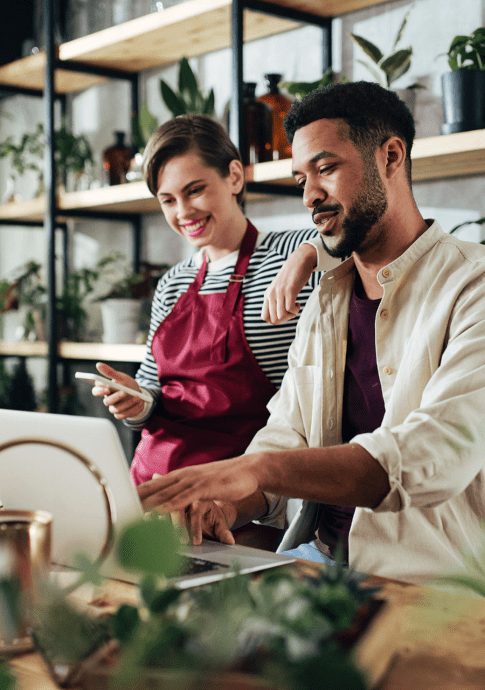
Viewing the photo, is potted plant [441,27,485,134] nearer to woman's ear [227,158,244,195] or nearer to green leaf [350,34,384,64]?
green leaf [350,34,384,64]

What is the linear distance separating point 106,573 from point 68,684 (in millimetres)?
208

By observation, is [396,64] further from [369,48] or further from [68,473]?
[68,473]

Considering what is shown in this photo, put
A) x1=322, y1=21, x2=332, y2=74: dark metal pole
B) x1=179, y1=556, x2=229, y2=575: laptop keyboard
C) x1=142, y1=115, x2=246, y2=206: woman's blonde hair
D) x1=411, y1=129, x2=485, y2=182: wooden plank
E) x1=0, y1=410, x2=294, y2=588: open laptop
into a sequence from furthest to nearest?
1. x1=322, y1=21, x2=332, y2=74: dark metal pole
2. x1=142, y1=115, x2=246, y2=206: woman's blonde hair
3. x1=411, y1=129, x2=485, y2=182: wooden plank
4. x1=179, y1=556, x2=229, y2=575: laptop keyboard
5. x1=0, y1=410, x2=294, y2=588: open laptop

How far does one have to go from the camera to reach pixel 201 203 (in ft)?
5.77

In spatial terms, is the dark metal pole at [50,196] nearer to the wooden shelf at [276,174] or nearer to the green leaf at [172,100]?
the wooden shelf at [276,174]

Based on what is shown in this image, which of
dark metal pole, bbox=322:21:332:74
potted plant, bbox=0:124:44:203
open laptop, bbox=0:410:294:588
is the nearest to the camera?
open laptop, bbox=0:410:294:588

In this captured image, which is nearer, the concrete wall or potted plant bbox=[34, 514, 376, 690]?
potted plant bbox=[34, 514, 376, 690]

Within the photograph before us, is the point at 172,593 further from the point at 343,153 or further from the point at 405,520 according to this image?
the point at 343,153

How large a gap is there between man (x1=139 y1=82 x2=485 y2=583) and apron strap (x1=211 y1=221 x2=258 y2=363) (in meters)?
0.31

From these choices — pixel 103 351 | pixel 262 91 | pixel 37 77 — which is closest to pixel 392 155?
pixel 262 91

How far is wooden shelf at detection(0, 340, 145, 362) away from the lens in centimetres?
227

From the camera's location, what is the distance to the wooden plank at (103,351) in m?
2.25

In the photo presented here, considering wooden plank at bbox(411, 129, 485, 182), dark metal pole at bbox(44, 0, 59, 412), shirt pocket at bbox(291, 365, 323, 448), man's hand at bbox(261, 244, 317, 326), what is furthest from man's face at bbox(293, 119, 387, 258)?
dark metal pole at bbox(44, 0, 59, 412)

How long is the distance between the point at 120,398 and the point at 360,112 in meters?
0.80
